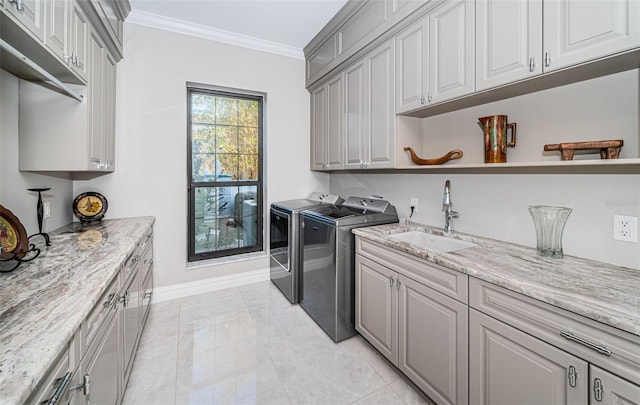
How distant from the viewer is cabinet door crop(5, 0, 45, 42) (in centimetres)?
115

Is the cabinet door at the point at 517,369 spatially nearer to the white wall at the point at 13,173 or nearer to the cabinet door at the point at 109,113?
the white wall at the point at 13,173

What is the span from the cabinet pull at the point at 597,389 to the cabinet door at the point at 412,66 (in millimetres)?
1661

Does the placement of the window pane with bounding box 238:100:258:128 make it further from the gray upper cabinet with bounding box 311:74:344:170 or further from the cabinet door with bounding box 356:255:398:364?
the cabinet door with bounding box 356:255:398:364

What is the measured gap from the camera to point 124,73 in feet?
9.06

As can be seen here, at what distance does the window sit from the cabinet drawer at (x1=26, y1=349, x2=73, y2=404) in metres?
2.42

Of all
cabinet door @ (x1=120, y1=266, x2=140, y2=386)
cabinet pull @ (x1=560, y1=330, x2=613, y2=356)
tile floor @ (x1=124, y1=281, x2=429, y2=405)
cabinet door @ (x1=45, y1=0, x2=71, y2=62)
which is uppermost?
cabinet door @ (x1=45, y1=0, x2=71, y2=62)

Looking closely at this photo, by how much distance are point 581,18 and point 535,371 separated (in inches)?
59.3

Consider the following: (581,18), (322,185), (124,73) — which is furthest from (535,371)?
(124,73)

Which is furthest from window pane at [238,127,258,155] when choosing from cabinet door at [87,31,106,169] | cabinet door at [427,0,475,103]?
cabinet door at [427,0,475,103]

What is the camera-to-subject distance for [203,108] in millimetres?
3201

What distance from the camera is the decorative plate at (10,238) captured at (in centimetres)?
129

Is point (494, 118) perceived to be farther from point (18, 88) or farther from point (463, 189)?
point (18, 88)

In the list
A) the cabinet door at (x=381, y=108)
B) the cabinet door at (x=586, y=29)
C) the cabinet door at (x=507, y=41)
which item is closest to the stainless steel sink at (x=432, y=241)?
the cabinet door at (x=381, y=108)

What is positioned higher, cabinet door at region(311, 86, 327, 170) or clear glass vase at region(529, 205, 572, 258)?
cabinet door at region(311, 86, 327, 170)
